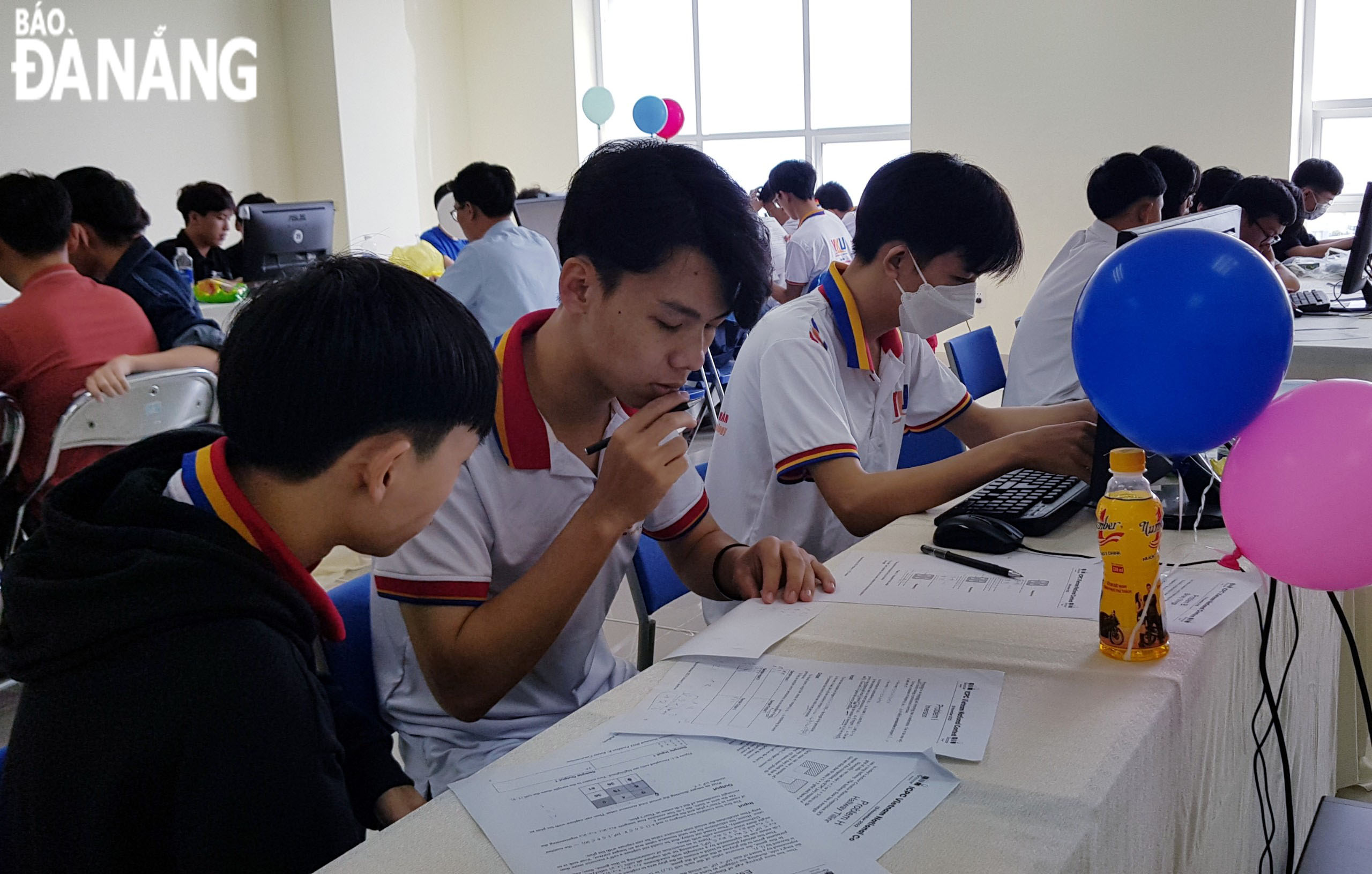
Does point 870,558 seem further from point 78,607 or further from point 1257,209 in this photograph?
point 1257,209

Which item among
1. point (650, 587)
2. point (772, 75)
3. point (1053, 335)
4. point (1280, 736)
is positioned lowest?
point (1280, 736)

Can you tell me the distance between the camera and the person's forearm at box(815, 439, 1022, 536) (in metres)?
1.50

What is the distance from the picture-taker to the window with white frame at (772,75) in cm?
786

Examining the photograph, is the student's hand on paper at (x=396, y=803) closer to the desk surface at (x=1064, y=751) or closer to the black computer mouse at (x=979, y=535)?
the desk surface at (x=1064, y=751)

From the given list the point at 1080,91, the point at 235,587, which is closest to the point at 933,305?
the point at 235,587

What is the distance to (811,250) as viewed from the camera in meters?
5.49

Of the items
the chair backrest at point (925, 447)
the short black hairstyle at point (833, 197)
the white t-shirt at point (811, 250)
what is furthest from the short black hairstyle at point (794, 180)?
the chair backrest at point (925, 447)

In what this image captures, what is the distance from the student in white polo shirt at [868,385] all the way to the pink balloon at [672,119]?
6358 millimetres

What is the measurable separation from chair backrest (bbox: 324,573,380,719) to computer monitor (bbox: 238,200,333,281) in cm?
311

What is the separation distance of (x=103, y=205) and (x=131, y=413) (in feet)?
2.46

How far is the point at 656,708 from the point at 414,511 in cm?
27

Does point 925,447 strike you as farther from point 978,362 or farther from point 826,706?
point 826,706

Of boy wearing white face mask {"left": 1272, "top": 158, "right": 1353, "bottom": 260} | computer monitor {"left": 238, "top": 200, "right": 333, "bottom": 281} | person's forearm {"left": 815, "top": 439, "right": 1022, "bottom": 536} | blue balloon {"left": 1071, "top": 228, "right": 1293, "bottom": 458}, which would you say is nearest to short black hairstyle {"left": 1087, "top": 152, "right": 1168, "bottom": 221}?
person's forearm {"left": 815, "top": 439, "right": 1022, "bottom": 536}

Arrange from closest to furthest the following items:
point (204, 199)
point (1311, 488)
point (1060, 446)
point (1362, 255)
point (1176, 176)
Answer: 1. point (1311, 488)
2. point (1060, 446)
3. point (1176, 176)
4. point (1362, 255)
5. point (204, 199)
